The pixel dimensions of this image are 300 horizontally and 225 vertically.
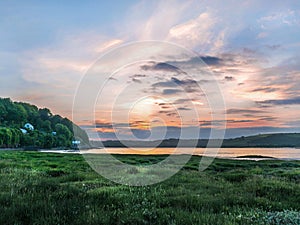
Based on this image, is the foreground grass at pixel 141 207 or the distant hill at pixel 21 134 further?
the distant hill at pixel 21 134

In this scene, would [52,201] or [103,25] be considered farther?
[103,25]

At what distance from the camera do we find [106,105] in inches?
728

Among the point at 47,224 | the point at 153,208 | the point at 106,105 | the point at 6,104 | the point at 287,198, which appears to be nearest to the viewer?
the point at 47,224

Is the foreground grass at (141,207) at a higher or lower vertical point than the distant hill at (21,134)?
lower

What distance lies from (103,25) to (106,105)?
335 inches

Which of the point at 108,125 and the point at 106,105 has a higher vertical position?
the point at 106,105

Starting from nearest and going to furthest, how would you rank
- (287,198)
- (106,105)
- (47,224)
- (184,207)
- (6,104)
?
(47,224) < (184,207) < (287,198) < (106,105) < (6,104)

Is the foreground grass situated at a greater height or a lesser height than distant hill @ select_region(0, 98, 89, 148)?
lesser

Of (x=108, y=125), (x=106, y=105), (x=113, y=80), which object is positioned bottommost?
(x=108, y=125)

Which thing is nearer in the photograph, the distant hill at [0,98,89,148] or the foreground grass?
the foreground grass

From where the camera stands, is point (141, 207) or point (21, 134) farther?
point (21, 134)

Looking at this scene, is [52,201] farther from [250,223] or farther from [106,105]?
[106,105]

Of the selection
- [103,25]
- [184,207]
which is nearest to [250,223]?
[184,207]

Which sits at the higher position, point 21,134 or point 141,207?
point 21,134
